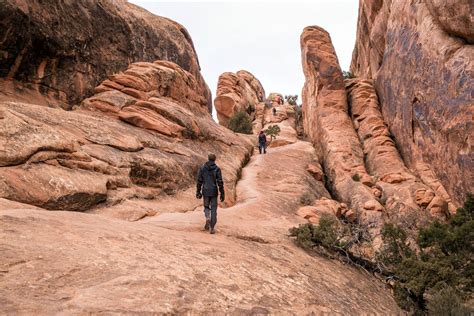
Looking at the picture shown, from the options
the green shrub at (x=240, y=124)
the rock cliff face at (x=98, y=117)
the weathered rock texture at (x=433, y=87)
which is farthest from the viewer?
the green shrub at (x=240, y=124)

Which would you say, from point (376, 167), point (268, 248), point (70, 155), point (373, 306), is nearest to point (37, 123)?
point (70, 155)

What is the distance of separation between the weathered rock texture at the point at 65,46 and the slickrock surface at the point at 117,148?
1604mm

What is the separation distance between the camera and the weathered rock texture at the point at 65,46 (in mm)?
18984

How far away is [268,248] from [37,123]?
32.3 ft

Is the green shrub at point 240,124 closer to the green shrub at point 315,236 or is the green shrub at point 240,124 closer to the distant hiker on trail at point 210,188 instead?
the green shrub at point 315,236

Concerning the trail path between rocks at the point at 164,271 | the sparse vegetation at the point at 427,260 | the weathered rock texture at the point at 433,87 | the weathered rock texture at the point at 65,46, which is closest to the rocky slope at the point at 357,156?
the weathered rock texture at the point at 433,87

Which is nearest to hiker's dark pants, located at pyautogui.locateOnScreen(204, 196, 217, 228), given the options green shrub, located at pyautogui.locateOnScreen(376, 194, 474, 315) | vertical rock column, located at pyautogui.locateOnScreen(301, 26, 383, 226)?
green shrub, located at pyautogui.locateOnScreen(376, 194, 474, 315)

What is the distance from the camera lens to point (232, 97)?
2167 inches

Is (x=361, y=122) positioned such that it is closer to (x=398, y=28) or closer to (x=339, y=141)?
(x=339, y=141)

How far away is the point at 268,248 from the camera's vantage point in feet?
35.6

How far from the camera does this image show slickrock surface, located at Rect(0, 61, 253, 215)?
38.2 feet

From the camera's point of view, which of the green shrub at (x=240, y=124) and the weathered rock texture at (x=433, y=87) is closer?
the weathered rock texture at (x=433, y=87)

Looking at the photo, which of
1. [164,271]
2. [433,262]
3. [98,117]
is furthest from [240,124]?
[164,271]

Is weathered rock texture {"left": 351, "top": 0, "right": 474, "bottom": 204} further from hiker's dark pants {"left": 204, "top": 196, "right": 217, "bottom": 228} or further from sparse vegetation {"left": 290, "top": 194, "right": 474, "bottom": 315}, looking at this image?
hiker's dark pants {"left": 204, "top": 196, "right": 217, "bottom": 228}
